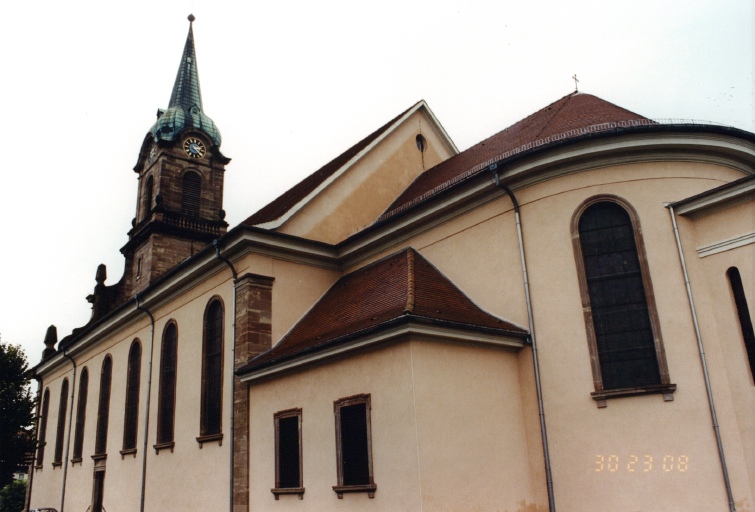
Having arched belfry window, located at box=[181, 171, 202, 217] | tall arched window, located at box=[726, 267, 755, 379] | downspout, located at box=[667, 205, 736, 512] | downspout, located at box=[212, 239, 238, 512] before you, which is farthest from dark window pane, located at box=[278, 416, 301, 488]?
arched belfry window, located at box=[181, 171, 202, 217]

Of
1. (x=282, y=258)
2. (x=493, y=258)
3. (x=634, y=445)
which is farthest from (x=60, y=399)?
(x=634, y=445)

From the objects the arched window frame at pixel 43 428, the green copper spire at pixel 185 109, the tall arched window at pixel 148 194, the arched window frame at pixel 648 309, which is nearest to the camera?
the arched window frame at pixel 648 309

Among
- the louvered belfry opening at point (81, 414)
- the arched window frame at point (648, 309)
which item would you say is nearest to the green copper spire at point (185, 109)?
the louvered belfry opening at point (81, 414)

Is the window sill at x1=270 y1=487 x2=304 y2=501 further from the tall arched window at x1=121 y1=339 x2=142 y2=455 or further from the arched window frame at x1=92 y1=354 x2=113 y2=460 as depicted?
the arched window frame at x1=92 y1=354 x2=113 y2=460

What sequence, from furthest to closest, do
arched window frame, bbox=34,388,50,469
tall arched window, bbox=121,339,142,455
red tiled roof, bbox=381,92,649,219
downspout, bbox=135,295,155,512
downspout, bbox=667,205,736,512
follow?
arched window frame, bbox=34,388,50,469
tall arched window, bbox=121,339,142,455
downspout, bbox=135,295,155,512
red tiled roof, bbox=381,92,649,219
downspout, bbox=667,205,736,512

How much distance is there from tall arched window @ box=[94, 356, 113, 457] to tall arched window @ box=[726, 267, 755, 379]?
21.2 meters

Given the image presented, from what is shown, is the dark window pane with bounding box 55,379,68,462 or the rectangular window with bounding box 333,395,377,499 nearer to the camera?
the rectangular window with bounding box 333,395,377,499

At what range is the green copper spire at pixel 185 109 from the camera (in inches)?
1185

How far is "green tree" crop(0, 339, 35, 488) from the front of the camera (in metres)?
24.1

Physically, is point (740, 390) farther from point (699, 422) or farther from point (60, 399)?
point (60, 399)

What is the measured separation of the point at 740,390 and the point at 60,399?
29.1 meters

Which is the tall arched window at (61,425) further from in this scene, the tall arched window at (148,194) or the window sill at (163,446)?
the window sill at (163,446)

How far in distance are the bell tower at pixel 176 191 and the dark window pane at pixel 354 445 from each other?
1723cm

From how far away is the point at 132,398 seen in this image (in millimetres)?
22234
